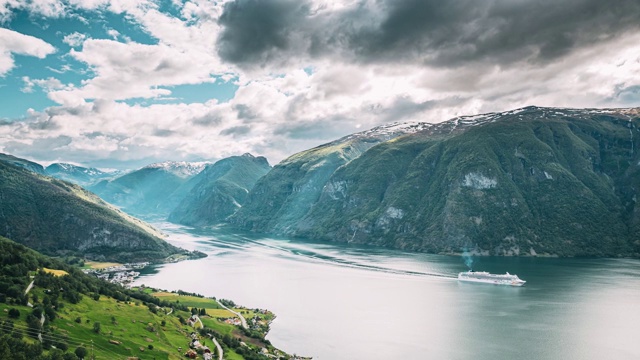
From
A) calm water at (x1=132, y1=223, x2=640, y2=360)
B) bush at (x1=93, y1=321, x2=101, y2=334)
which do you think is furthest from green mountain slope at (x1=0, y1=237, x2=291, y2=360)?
calm water at (x1=132, y1=223, x2=640, y2=360)

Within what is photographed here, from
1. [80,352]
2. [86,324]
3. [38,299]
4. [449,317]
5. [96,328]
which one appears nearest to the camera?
[80,352]

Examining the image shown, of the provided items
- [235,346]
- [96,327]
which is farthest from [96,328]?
[235,346]

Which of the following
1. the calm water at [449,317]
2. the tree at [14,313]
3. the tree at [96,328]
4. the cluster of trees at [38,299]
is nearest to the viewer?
the cluster of trees at [38,299]

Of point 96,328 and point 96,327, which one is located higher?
point 96,327

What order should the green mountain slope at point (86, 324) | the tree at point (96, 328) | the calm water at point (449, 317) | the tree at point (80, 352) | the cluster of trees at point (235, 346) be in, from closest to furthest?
the tree at point (80, 352) → the green mountain slope at point (86, 324) → the tree at point (96, 328) → the cluster of trees at point (235, 346) → the calm water at point (449, 317)

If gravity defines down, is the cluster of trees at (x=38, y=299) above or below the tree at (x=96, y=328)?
above

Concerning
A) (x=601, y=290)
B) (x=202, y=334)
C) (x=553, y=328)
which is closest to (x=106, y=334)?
(x=202, y=334)

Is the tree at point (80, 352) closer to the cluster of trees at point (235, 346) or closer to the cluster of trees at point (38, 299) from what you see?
the cluster of trees at point (38, 299)

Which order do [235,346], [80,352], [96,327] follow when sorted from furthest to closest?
1. [235,346]
2. [96,327]
3. [80,352]

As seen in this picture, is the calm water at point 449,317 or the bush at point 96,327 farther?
the calm water at point 449,317

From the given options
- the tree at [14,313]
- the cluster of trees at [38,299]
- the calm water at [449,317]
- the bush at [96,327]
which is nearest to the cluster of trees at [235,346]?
the calm water at [449,317]

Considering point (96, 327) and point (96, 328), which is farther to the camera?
point (96, 327)

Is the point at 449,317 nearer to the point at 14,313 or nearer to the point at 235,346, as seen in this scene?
the point at 235,346
